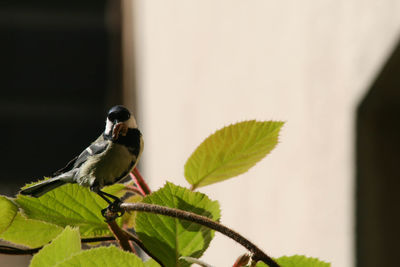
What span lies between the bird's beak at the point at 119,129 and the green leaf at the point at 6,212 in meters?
0.07

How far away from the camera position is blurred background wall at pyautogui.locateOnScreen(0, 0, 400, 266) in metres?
1.14

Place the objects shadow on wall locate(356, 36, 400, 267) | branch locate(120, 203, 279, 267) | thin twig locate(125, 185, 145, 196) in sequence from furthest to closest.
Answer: shadow on wall locate(356, 36, 400, 267)
thin twig locate(125, 185, 145, 196)
branch locate(120, 203, 279, 267)

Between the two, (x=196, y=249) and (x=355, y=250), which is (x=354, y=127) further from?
(x=196, y=249)

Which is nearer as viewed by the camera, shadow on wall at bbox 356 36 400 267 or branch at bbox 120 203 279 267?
branch at bbox 120 203 279 267

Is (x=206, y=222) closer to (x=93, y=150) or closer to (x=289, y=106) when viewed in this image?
(x=93, y=150)

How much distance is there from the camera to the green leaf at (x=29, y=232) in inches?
14.7

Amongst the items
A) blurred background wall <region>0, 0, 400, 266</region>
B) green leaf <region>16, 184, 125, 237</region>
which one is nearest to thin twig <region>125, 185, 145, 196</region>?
green leaf <region>16, 184, 125, 237</region>

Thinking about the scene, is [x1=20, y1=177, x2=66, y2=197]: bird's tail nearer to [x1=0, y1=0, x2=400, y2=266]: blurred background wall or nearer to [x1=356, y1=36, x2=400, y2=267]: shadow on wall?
[x1=0, y1=0, x2=400, y2=266]: blurred background wall

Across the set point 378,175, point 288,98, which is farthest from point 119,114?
point 288,98

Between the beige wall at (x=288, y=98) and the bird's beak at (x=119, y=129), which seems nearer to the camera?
the bird's beak at (x=119, y=129)

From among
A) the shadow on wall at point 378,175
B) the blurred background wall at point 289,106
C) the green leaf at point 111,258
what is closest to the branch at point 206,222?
the green leaf at point 111,258

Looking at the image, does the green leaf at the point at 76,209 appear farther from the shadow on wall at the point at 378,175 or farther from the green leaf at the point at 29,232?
the shadow on wall at the point at 378,175

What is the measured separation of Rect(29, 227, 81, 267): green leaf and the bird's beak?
5 cm

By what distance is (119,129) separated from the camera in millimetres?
323
